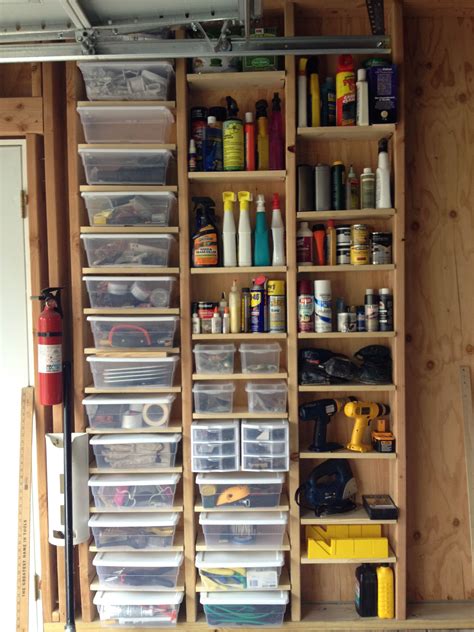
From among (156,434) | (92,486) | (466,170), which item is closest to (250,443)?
(156,434)

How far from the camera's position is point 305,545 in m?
2.15

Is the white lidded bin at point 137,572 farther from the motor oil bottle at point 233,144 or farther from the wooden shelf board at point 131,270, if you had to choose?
the motor oil bottle at point 233,144

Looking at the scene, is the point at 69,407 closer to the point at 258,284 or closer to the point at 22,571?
the point at 22,571

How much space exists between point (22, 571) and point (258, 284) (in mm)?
1584

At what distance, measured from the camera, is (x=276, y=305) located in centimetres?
206

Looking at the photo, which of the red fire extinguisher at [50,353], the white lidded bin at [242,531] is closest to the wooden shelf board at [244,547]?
the white lidded bin at [242,531]

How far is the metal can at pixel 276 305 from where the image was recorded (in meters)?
2.06

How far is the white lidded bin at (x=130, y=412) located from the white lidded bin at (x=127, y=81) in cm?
123

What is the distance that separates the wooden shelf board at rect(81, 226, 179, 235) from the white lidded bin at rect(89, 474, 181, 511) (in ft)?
3.32

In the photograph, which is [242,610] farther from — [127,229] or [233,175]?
[233,175]

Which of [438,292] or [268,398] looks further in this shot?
[438,292]

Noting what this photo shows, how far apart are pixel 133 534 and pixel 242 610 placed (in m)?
0.55

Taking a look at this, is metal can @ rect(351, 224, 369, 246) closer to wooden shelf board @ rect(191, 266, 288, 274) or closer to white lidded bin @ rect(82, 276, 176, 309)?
wooden shelf board @ rect(191, 266, 288, 274)

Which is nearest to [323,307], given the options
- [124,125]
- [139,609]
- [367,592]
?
[124,125]
